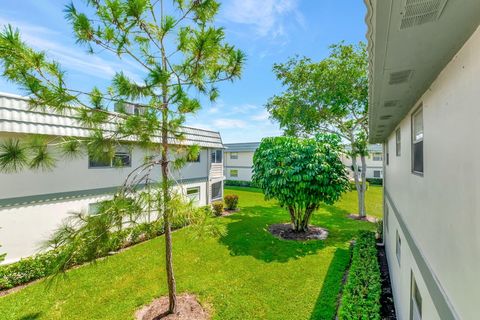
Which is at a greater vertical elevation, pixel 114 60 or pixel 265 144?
pixel 114 60

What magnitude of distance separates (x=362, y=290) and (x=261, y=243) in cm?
502

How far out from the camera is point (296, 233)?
10.8 m

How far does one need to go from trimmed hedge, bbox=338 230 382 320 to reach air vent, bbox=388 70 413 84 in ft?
13.2

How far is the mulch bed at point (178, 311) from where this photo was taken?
5.14 metres

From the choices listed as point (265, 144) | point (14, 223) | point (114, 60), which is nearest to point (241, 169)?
point (265, 144)

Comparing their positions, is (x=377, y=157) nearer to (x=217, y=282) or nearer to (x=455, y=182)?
(x=217, y=282)

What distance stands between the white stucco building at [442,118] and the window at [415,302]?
0.19 ft

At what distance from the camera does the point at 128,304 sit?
5.64 meters

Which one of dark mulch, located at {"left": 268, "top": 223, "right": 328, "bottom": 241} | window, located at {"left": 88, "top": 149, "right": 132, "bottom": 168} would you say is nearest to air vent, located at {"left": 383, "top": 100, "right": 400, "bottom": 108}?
window, located at {"left": 88, "top": 149, "right": 132, "bottom": 168}

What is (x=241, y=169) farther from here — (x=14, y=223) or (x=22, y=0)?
(x=22, y=0)

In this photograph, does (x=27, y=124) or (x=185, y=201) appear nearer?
(x=185, y=201)

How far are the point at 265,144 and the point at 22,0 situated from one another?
8.76 metres

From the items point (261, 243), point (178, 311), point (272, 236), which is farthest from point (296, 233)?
point (178, 311)

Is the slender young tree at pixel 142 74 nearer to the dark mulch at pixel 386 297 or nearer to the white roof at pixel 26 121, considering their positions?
the white roof at pixel 26 121
